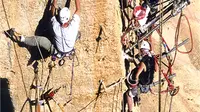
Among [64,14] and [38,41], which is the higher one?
[64,14]

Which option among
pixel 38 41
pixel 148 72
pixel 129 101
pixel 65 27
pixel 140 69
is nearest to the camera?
pixel 65 27

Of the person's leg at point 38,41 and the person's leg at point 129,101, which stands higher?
the person's leg at point 38,41

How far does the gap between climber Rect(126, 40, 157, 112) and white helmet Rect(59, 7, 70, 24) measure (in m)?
1.64

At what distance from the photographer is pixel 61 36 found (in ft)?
27.2

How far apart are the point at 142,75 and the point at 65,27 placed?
6.54ft

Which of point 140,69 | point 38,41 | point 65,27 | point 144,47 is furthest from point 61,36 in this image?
point 144,47

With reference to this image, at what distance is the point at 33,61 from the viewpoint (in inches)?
344

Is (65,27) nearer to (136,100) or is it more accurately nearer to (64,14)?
(64,14)

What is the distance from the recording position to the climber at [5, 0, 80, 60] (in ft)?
26.8

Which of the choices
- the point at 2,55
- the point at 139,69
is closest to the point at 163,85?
the point at 139,69

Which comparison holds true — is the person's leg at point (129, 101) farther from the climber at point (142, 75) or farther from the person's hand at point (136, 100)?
the person's hand at point (136, 100)

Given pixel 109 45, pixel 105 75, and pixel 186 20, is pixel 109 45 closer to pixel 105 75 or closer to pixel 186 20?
pixel 105 75

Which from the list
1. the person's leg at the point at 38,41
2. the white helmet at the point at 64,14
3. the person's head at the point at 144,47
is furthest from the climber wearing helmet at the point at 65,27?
the person's head at the point at 144,47

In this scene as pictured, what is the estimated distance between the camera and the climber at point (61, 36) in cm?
817
